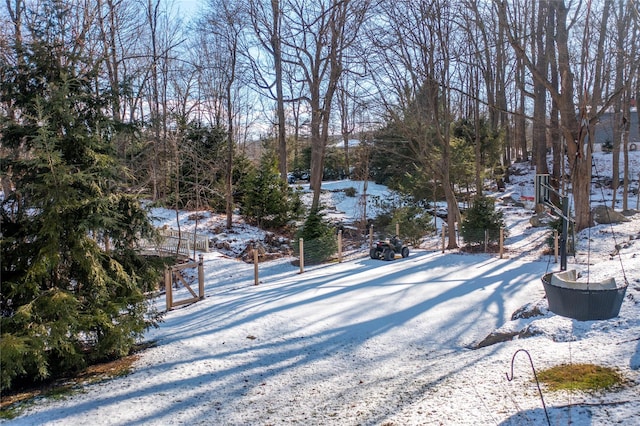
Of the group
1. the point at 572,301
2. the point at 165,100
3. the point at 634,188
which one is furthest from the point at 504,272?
the point at 634,188

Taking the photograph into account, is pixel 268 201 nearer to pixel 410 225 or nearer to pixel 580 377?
pixel 410 225

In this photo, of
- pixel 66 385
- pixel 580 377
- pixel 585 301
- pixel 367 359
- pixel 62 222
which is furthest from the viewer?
pixel 367 359

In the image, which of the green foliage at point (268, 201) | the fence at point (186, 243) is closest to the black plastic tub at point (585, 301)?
the fence at point (186, 243)

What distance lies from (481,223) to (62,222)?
45.9 feet

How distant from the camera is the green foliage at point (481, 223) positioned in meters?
16.8

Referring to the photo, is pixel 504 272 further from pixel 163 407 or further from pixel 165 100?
pixel 165 100

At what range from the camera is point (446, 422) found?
419 cm

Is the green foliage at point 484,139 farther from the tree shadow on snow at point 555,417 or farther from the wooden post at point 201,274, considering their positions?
the tree shadow on snow at point 555,417

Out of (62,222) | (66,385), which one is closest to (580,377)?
Result: (66,385)

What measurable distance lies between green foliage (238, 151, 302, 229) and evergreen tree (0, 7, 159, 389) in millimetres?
16899

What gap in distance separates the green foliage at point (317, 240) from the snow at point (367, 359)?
4488mm

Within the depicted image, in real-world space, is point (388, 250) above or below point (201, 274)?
below

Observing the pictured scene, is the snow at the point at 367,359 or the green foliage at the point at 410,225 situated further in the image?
the green foliage at the point at 410,225

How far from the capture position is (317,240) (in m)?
16.7
